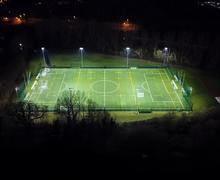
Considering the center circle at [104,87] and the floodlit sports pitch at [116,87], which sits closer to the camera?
the floodlit sports pitch at [116,87]

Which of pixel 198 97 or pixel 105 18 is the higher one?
pixel 105 18

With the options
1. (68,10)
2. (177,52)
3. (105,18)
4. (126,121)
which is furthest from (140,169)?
(68,10)

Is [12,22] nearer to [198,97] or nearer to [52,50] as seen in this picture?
[52,50]

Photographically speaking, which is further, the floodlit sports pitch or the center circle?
the center circle

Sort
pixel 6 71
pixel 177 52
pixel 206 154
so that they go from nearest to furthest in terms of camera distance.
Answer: pixel 206 154, pixel 6 71, pixel 177 52
